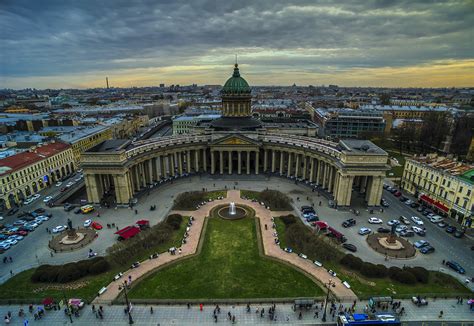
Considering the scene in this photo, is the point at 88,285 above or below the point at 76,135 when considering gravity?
below

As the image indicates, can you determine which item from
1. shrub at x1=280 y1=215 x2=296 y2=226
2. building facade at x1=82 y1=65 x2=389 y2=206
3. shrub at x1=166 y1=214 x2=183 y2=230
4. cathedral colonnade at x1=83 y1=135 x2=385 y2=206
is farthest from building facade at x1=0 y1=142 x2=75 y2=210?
shrub at x1=280 y1=215 x2=296 y2=226

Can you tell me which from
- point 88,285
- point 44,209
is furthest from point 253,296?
point 44,209

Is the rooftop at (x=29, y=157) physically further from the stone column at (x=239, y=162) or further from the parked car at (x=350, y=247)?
the parked car at (x=350, y=247)

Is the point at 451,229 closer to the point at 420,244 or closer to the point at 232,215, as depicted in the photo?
the point at 420,244

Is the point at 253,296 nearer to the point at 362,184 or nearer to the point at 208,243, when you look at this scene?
the point at 208,243

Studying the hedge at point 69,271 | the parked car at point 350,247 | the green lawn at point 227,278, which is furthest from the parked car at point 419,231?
the hedge at point 69,271
